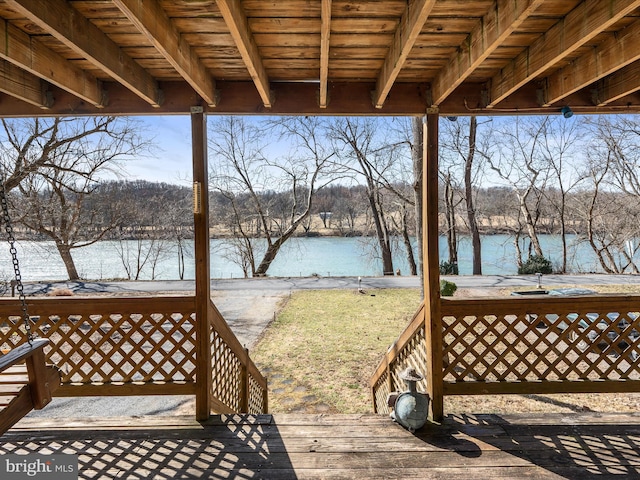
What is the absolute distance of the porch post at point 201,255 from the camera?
257 centimetres

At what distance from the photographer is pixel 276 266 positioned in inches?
741

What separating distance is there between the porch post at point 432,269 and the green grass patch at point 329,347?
2.10 meters

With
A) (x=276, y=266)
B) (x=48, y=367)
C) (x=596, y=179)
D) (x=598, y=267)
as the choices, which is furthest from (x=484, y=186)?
(x=48, y=367)

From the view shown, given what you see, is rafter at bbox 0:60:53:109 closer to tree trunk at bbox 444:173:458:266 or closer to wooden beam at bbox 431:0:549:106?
wooden beam at bbox 431:0:549:106

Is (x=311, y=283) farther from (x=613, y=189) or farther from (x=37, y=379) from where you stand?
(x=613, y=189)

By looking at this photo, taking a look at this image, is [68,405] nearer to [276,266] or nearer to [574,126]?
[276,266]

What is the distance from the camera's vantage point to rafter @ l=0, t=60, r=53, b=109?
219cm

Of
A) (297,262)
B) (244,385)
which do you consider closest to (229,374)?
(244,385)

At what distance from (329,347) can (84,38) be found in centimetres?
584

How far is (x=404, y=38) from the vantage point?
1.76m

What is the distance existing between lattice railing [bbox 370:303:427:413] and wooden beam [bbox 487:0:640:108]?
1.75m

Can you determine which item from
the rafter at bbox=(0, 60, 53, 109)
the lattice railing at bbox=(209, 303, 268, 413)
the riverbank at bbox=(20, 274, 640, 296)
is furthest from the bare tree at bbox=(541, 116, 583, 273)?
the rafter at bbox=(0, 60, 53, 109)

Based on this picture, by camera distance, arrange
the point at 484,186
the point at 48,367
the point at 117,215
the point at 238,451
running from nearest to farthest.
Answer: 1. the point at 48,367
2. the point at 238,451
3. the point at 117,215
4. the point at 484,186

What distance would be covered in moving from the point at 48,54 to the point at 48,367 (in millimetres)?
1800
